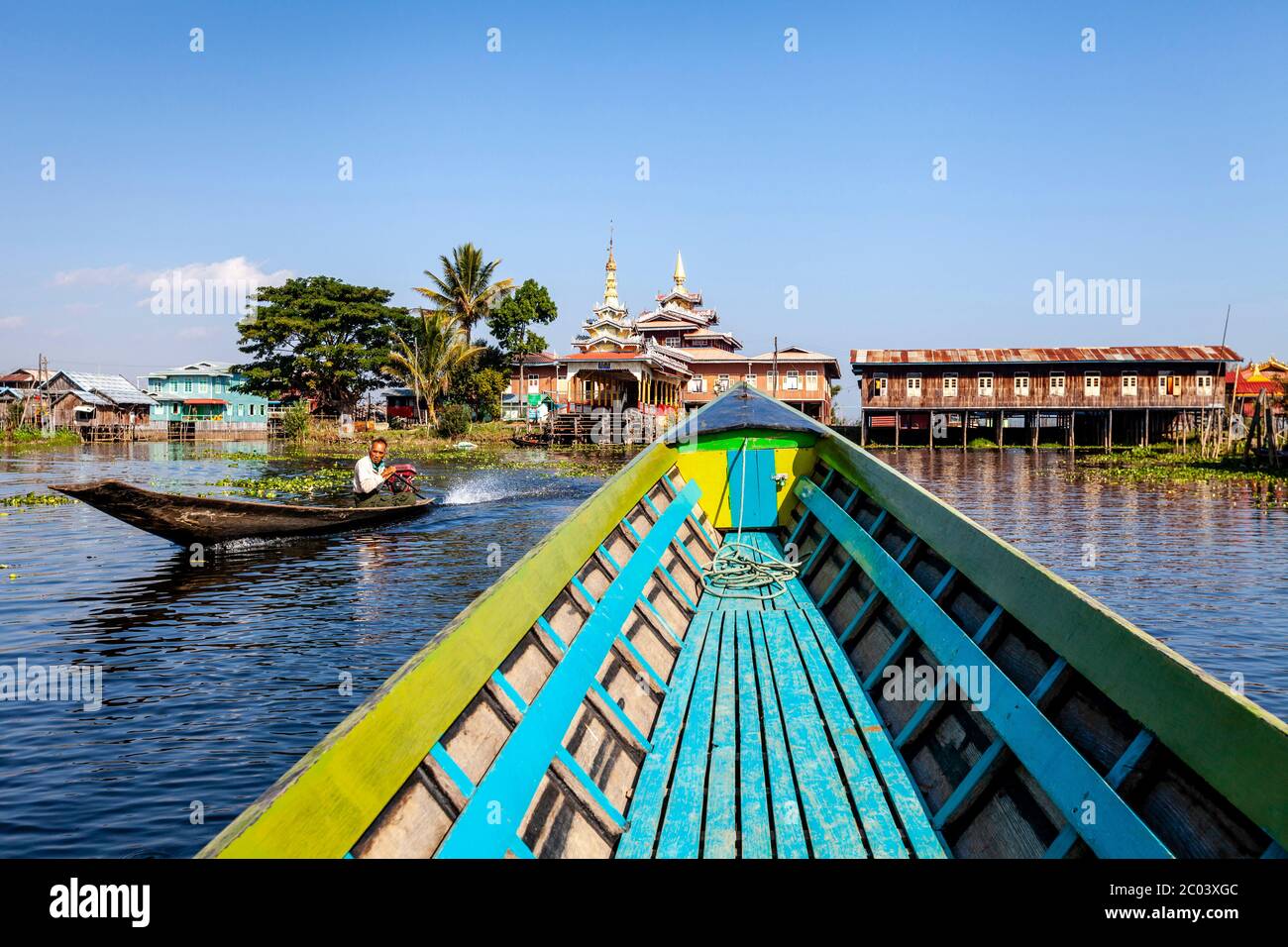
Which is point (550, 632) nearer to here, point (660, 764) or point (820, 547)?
point (660, 764)

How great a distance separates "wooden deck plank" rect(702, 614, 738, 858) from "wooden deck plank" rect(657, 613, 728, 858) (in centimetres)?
4

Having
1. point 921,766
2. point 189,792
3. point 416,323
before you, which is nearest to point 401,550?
point 189,792

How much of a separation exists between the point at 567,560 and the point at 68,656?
6.47 metres

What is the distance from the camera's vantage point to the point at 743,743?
4.70 meters

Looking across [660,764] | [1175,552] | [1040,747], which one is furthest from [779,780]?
[1175,552]

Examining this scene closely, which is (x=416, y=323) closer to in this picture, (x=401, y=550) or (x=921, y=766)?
(x=401, y=550)

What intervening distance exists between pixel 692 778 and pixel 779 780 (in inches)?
15.8

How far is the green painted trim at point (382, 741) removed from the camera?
210 centimetres

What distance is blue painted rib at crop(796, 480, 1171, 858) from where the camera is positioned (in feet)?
8.96

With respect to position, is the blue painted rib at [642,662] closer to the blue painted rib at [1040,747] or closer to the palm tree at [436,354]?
the blue painted rib at [1040,747]

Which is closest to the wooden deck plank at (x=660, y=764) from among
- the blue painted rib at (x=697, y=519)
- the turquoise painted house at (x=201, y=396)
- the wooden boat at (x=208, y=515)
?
the blue painted rib at (x=697, y=519)

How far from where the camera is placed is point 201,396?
69438mm
